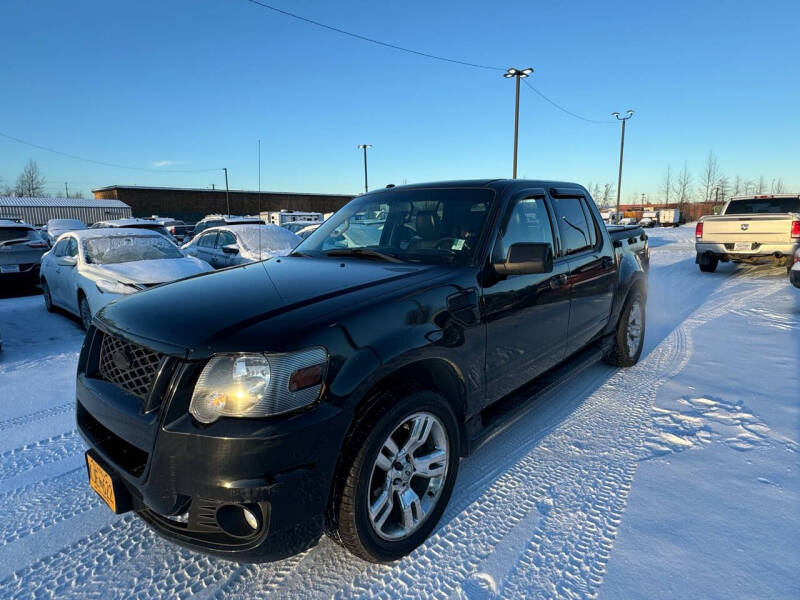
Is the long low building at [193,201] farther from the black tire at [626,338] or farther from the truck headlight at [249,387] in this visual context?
the truck headlight at [249,387]

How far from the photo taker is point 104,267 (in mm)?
6398

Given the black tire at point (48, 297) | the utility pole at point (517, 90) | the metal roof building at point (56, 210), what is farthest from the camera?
the metal roof building at point (56, 210)

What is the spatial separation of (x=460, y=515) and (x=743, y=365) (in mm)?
3918

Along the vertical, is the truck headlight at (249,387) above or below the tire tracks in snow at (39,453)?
above

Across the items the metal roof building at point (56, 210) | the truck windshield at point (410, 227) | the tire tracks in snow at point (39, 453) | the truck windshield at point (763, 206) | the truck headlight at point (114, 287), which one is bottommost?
the tire tracks in snow at point (39, 453)

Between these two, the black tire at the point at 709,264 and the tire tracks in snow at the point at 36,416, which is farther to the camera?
the black tire at the point at 709,264

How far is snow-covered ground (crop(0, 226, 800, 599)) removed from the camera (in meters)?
2.08

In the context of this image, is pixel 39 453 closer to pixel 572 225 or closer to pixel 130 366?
pixel 130 366

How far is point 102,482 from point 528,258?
2323 millimetres

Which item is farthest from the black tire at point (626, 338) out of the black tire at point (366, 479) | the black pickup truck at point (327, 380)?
the black tire at point (366, 479)

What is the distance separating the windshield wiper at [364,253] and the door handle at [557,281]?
1.14m

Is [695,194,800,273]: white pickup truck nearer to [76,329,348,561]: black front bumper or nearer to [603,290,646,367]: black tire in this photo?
[603,290,646,367]: black tire

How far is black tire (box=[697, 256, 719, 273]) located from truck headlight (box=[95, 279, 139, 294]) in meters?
12.4

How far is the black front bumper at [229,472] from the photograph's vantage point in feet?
5.49
